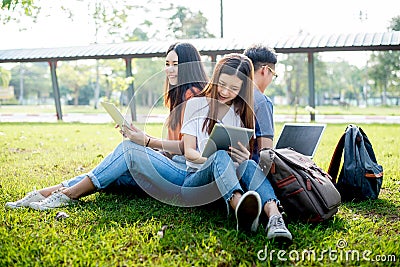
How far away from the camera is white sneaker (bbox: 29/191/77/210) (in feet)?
9.19

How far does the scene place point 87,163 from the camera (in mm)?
4832

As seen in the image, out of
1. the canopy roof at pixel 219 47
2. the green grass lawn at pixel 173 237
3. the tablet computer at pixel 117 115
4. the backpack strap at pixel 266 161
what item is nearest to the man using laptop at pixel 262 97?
the backpack strap at pixel 266 161

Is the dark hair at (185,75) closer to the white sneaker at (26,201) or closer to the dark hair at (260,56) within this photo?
the dark hair at (260,56)

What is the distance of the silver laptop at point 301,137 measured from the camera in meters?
3.30

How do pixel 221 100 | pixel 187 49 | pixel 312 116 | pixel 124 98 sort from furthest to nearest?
pixel 124 98, pixel 312 116, pixel 187 49, pixel 221 100

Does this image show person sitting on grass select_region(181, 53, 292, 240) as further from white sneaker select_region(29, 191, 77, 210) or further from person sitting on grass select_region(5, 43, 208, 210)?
white sneaker select_region(29, 191, 77, 210)

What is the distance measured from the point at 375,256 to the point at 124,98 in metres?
13.3

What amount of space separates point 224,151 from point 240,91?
371 mm

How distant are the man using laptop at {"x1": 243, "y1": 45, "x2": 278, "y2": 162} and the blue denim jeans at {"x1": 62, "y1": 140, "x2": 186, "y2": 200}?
0.46 m

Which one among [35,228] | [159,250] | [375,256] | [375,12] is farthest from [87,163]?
[375,12]

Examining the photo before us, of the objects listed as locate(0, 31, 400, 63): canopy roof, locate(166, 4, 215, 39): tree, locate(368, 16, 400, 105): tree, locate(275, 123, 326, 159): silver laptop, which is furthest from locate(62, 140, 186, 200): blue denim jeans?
locate(166, 4, 215, 39): tree

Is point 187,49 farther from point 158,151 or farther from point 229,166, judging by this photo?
point 229,166

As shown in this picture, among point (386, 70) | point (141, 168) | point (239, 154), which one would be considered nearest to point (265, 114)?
point (239, 154)

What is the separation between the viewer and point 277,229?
7.24 ft
